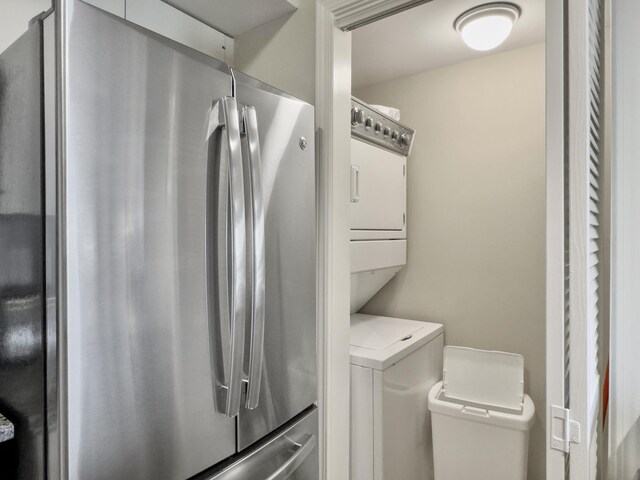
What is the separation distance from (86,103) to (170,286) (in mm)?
381

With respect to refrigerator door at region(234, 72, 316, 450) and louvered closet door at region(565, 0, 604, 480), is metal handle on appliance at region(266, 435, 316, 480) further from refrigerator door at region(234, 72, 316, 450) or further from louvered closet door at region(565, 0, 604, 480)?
louvered closet door at region(565, 0, 604, 480)

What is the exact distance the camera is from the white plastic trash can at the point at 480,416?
1.88 metres

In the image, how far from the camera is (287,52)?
1.50 meters

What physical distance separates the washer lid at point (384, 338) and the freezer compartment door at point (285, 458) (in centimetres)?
45

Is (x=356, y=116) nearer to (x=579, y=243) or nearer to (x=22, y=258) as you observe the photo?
(x=579, y=243)

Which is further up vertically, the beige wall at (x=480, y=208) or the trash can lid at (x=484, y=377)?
the beige wall at (x=480, y=208)

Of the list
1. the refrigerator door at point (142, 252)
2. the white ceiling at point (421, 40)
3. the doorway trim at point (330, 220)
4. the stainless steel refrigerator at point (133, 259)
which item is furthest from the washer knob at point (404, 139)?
the refrigerator door at point (142, 252)

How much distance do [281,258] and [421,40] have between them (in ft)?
5.23

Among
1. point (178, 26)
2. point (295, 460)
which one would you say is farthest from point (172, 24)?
point (295, 460)

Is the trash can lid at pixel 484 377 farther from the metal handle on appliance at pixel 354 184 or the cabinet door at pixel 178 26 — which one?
the cabinet door at pixel 178 26

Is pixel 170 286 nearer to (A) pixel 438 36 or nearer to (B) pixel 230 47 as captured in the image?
(B) pixel 230 47

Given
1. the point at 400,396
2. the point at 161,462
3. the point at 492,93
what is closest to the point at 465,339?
the point at 400,396

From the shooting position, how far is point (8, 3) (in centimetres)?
106

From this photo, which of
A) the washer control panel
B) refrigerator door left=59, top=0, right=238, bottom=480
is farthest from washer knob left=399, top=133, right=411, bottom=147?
refrigerator door left=59, top=0, right=238, bottom=480
